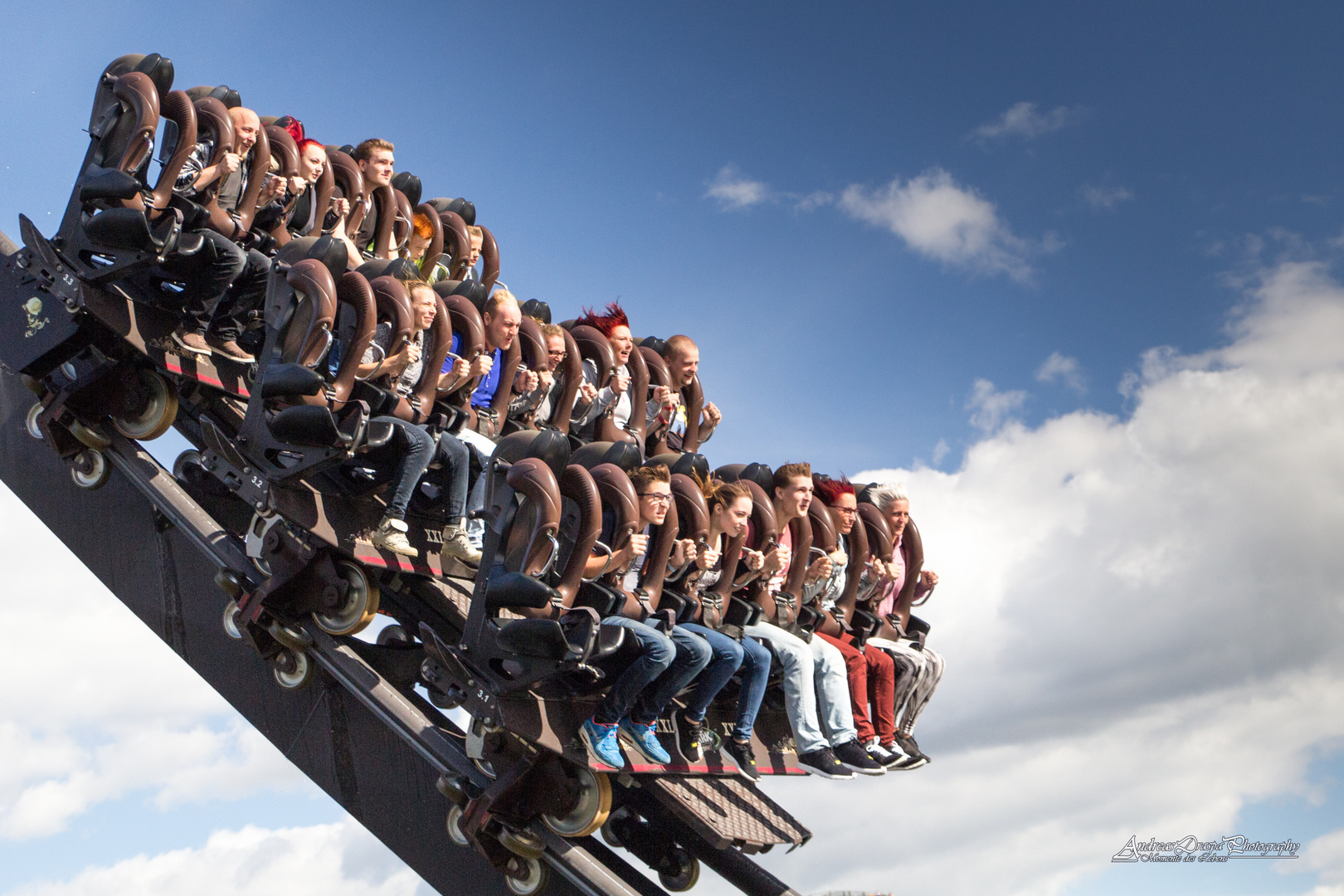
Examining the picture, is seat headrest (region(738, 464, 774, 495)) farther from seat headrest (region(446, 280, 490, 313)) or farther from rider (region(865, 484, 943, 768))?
seat headrest (region(446, 280, 490, 313))

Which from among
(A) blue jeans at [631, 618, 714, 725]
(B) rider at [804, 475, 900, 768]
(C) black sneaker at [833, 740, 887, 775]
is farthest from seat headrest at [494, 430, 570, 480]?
(C) black sneaker at [833, 740, 887, 775]

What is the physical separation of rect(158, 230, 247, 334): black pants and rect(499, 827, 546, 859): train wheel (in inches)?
119

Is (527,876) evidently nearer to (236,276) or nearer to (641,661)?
(641,661)

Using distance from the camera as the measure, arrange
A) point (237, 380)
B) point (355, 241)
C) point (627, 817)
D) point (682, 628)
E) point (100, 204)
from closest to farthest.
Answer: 1. point (682, 628)
2. point (100, 204)
3. point (237, 380)
4. point (627, 817)
5. point (355, 241)

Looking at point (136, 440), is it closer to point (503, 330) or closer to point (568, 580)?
point (503, 330)

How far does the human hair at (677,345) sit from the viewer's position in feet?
28.4

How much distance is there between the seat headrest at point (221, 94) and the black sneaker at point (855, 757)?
4.82 m

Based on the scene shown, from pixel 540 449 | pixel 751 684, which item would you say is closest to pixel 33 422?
pixel 540 449

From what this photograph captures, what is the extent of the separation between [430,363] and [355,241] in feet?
8.75

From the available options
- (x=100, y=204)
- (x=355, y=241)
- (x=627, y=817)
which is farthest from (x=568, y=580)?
(x=355, y=241)

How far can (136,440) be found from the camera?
Answer: 260 inches

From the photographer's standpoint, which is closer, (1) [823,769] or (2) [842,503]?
(1) [823,769]

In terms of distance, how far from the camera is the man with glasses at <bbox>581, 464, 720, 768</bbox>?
5.54 metres

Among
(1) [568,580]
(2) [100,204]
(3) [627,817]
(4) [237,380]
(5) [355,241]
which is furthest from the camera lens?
(5) [355,241]
